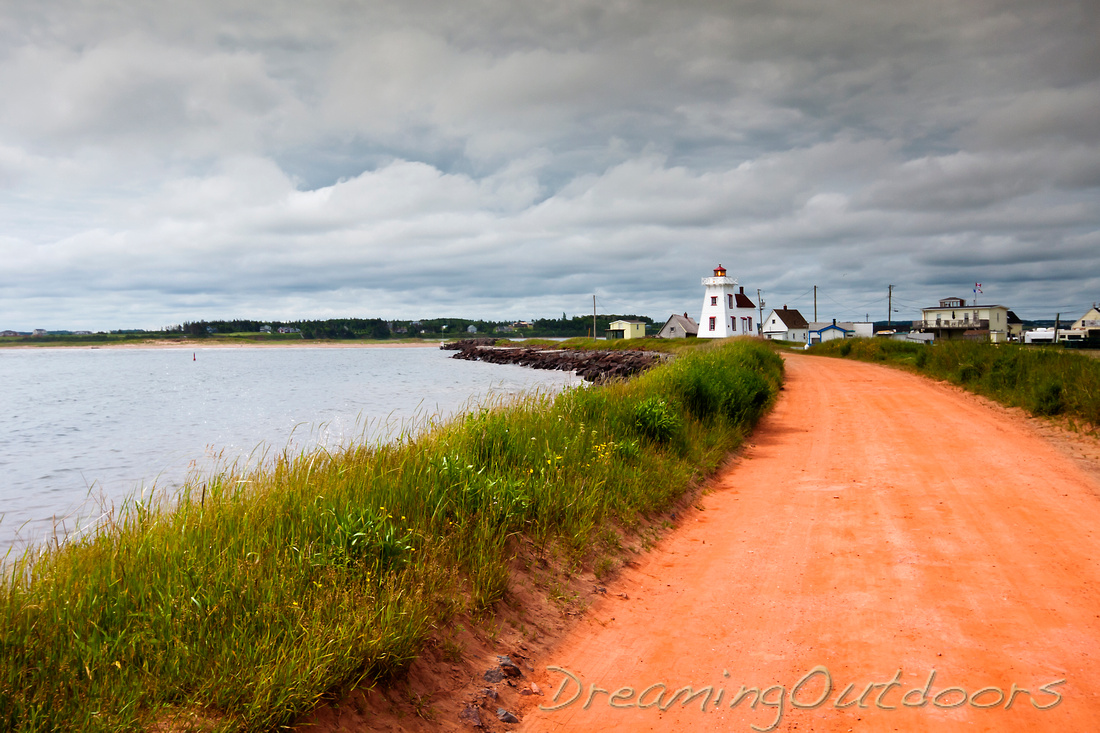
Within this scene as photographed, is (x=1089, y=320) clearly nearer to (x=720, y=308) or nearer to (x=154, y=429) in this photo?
(x=720, y=308)

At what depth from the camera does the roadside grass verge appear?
1294 centimetres

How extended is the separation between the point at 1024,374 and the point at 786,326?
86246 mm

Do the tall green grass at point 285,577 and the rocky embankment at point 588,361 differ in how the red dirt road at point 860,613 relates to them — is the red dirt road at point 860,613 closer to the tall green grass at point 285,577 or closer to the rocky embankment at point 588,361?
the tall green grass at point 285,577

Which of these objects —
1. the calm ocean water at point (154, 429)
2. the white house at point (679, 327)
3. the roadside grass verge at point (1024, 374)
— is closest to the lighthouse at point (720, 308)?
the white house at point (679, 327)

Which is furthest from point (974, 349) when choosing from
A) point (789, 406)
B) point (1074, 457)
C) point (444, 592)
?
point (444, 592)

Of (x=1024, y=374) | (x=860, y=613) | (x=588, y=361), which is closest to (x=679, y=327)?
(x=588, y=361)

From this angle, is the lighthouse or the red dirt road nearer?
the red dirt road

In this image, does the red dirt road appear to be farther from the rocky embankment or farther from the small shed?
the small shed

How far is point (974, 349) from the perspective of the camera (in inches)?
886

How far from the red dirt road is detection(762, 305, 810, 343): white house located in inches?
3722

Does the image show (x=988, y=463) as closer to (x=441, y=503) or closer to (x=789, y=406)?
(x=789, y=406)

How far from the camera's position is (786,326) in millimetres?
98938

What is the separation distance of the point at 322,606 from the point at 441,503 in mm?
1964

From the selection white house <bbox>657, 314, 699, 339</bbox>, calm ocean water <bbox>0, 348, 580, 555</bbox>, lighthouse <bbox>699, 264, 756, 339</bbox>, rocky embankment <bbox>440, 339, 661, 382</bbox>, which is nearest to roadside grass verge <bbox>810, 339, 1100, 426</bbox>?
calm ocean water <bbox>0, 348, 580, 555</bbox>
